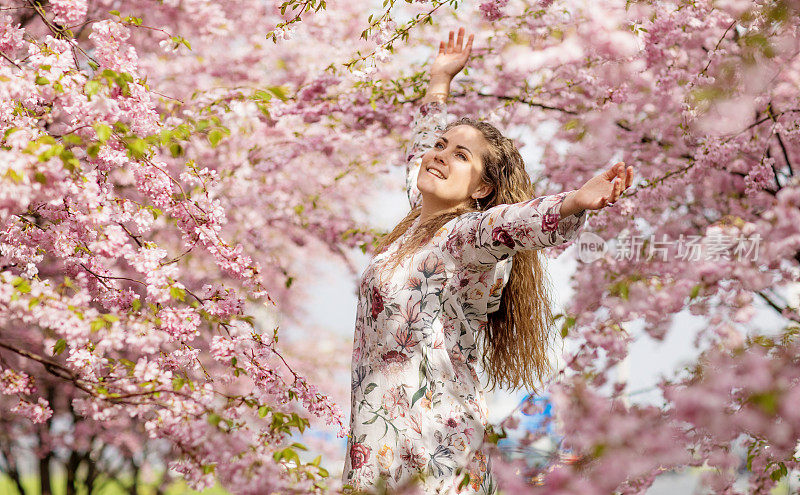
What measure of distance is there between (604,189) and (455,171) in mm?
812

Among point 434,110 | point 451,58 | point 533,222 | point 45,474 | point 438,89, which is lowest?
point 533,222

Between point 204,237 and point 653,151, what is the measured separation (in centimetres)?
292

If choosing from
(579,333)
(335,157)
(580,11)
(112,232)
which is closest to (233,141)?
(335,157)

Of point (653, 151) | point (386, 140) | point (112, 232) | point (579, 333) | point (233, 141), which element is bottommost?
point (112, 232)

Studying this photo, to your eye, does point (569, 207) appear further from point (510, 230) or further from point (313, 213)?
point (313, 213)

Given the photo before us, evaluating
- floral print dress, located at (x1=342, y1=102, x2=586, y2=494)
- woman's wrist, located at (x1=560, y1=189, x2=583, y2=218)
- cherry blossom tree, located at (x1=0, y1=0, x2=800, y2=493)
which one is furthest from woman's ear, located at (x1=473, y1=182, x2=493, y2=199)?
woman's wrist, located at (x1=560, y1=189, x2=583, y2=218)

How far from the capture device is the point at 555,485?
122cm

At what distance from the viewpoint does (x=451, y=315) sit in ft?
7.75

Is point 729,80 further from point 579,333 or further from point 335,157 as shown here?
point 335,157

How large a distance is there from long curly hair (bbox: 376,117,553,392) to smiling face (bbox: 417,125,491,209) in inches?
1.1

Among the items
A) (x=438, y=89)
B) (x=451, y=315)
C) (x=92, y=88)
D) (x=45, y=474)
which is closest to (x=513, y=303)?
(x=451, y=315)

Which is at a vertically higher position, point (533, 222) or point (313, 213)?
point (313, 213)

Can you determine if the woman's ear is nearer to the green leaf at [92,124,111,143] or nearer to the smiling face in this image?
the smiling face

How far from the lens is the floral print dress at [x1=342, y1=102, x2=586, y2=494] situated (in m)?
2.18
